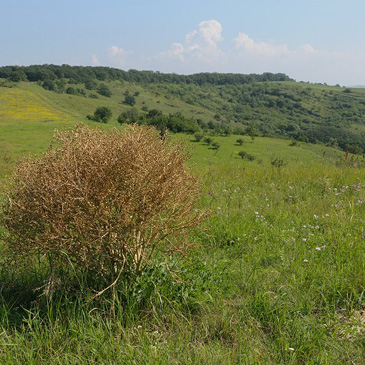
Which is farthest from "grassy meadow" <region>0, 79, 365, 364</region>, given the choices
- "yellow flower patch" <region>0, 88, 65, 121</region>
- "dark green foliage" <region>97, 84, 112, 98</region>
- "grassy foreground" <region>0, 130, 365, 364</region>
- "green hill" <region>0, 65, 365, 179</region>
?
"dark green foliage" <region>97, 84, 112, 98</region>

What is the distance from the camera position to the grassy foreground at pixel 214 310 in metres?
2.53

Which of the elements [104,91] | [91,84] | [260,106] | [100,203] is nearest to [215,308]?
[100,203]

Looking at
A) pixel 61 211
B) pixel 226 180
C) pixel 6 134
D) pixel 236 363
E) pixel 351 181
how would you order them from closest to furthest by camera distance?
pixel 236 363, pixel 61 211, pixel 351 181, pixel 226 180, pixel 6 134

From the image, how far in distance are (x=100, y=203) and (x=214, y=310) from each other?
1.51m

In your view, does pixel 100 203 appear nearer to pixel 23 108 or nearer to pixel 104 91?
pixel 23 108

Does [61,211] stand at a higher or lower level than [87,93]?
lower

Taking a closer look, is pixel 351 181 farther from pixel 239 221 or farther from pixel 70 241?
pixel 70 241

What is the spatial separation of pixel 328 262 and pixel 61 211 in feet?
10.4

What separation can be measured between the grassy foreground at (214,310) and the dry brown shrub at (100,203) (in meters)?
0.41

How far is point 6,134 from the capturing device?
33875 mm

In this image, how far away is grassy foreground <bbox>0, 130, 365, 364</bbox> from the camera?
2.53m

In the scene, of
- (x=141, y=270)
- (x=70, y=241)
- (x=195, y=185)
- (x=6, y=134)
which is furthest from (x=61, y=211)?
(x=6, y=134)

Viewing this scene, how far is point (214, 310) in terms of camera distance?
310 centimetres

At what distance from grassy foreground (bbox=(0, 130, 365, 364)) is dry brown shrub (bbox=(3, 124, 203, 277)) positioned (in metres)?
0.41
